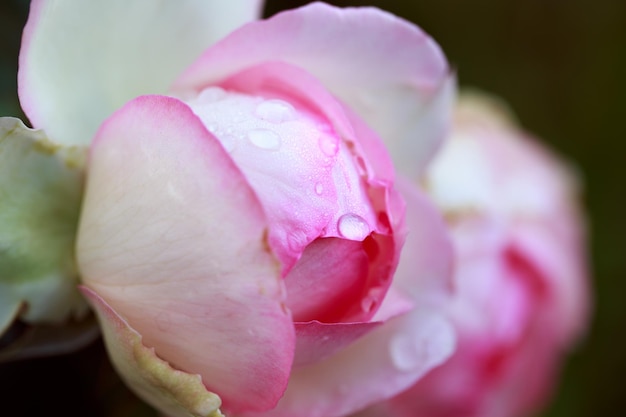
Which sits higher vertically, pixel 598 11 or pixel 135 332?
pixel 135 332

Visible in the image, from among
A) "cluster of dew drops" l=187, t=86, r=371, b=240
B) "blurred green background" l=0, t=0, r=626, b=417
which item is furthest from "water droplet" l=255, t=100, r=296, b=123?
"blurred green background" l=0, t=0, r=626, b=417

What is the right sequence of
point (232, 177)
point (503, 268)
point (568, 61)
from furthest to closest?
1. point (568, 61)
2. point (503, 268)
3. point (232, 177)

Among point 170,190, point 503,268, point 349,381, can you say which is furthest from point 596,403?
point 170,190

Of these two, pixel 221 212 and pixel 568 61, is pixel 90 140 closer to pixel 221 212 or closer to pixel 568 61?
pixel 221 212

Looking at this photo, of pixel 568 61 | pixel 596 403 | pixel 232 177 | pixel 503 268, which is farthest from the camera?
pixel 568 61

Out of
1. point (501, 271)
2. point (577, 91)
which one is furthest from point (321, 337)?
point (577, 91)

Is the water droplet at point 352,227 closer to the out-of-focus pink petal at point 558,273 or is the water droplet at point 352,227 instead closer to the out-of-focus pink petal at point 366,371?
the out-of-focus pink petal at point 366,371

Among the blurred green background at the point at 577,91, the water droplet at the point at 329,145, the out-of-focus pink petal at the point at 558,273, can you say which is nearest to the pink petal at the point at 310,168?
the water droplet at the point at 329,145
